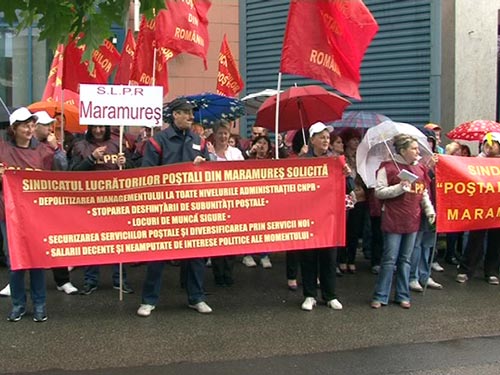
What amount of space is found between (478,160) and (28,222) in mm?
5158

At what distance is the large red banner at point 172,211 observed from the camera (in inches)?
255

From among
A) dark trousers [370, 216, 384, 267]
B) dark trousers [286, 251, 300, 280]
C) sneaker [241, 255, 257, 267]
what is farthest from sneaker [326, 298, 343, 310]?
sneaker [241, 255, 257, 267]

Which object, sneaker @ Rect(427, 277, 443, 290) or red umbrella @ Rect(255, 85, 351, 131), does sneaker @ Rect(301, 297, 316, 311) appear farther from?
red umbrella @ Rect(255, 85, 351, 131)

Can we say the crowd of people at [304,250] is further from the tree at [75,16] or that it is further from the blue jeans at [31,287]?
the tree at [75,16]

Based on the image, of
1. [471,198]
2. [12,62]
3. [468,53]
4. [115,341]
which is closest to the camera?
[115,341]

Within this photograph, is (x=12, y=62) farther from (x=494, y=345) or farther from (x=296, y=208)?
(x=494, y=345)

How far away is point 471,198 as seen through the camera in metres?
7.90

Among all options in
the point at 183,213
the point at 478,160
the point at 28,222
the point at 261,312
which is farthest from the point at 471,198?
A: the point at 28,222

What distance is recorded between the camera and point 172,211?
6758 millimetres

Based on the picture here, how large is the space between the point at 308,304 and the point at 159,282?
5.18ft

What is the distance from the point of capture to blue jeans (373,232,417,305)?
7.23 metres

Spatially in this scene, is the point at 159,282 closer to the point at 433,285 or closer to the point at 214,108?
the point at 433,285

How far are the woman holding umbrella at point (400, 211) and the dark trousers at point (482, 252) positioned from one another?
1.54 meters

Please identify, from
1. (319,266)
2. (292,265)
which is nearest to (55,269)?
(292,265)
